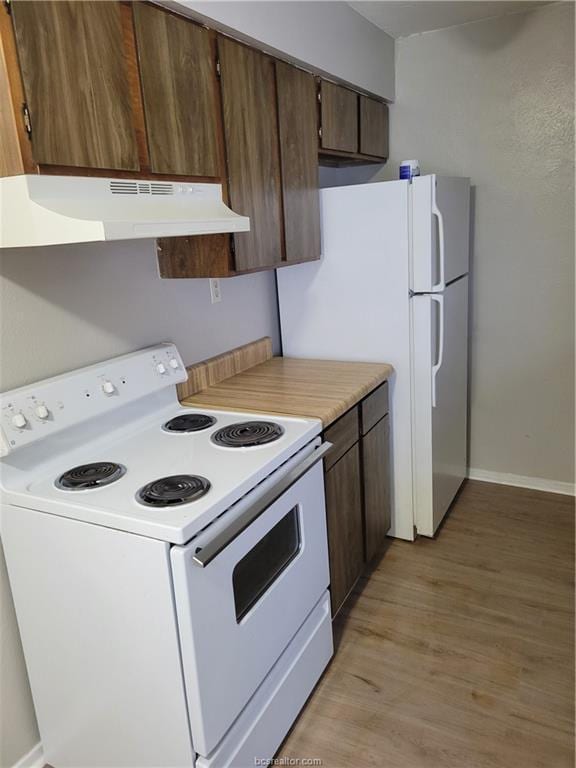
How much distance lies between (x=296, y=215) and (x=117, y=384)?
1026 mm

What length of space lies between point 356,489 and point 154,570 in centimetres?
114

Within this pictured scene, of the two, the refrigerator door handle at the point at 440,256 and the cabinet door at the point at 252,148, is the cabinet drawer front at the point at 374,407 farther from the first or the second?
the cabinet door at the point at 252,148

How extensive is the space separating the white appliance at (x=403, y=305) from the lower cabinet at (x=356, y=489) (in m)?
0.13

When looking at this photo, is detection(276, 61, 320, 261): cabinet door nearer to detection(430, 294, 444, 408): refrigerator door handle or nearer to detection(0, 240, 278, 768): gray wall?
detection(0, 240, 278, 768): gray wall

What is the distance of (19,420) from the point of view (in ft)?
4.93

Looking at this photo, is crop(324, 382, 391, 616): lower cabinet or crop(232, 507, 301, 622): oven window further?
crop(324, 382, 391, 616): lower cabinet

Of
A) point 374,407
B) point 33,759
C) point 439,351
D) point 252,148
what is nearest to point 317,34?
point 252,148

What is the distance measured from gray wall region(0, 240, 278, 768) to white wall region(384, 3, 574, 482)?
167 centimetres

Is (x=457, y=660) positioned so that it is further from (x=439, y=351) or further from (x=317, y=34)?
(x=317, y=34)

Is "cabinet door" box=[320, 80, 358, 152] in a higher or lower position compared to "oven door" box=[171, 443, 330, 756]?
higher

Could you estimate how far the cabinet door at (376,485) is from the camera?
240cm

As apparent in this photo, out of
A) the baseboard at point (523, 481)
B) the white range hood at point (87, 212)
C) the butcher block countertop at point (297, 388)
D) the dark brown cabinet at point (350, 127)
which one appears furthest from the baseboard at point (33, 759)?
the baseboard at point (523, 481)

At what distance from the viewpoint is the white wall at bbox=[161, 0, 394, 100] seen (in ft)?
5.94

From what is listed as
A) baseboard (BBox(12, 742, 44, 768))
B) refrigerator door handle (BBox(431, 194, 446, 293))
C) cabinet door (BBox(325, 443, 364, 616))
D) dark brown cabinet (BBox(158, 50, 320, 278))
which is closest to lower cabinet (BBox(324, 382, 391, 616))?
cabinet door (BBox(325, 443, 364, 616))
